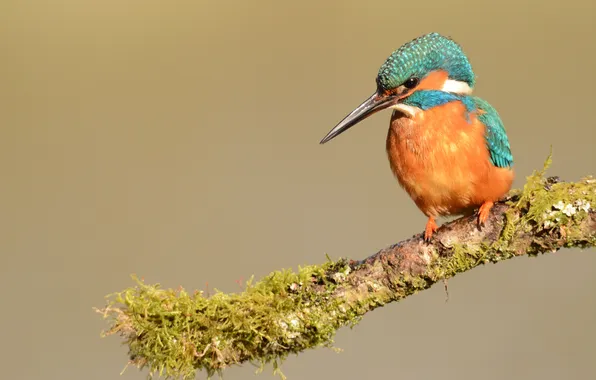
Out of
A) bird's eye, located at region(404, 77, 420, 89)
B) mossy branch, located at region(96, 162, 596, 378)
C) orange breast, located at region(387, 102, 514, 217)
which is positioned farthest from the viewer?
bird's eye, located at region(404, 77, 420, 89)

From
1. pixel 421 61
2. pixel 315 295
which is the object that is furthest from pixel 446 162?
pixel 315 295

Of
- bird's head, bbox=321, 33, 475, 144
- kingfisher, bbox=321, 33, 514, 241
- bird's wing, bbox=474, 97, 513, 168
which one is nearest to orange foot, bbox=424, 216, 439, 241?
kingfisher, bbox=321, 33, 514, 241

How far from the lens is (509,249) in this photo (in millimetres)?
1860

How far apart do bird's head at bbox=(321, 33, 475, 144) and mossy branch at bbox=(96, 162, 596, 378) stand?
0.65 meters

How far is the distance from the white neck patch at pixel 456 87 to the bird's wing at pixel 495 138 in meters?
0.09

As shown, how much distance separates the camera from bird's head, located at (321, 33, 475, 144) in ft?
7.86

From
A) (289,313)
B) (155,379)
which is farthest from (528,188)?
(155,379)

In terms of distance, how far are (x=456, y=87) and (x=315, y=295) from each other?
40.4 inches

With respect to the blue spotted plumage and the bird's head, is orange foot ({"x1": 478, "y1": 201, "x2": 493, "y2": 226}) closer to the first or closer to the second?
the blue spotted plumage

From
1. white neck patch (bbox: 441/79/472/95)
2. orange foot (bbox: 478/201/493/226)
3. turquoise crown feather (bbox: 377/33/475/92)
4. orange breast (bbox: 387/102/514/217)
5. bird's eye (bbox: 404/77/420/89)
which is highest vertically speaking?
turquoise crown feather (bbox: 377/33/475/92)

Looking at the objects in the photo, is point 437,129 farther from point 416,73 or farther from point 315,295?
point 315,295

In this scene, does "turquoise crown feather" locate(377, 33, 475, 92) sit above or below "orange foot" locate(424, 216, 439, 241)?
above

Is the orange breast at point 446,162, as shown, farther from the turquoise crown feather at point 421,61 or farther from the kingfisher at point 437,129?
the turquoise crown feather at point 421,61

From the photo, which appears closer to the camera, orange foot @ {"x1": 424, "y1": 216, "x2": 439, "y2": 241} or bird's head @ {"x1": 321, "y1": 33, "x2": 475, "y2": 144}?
orange foot @ {"x1": 424, "y1": 216, "x2": 439, "y2": 241}
